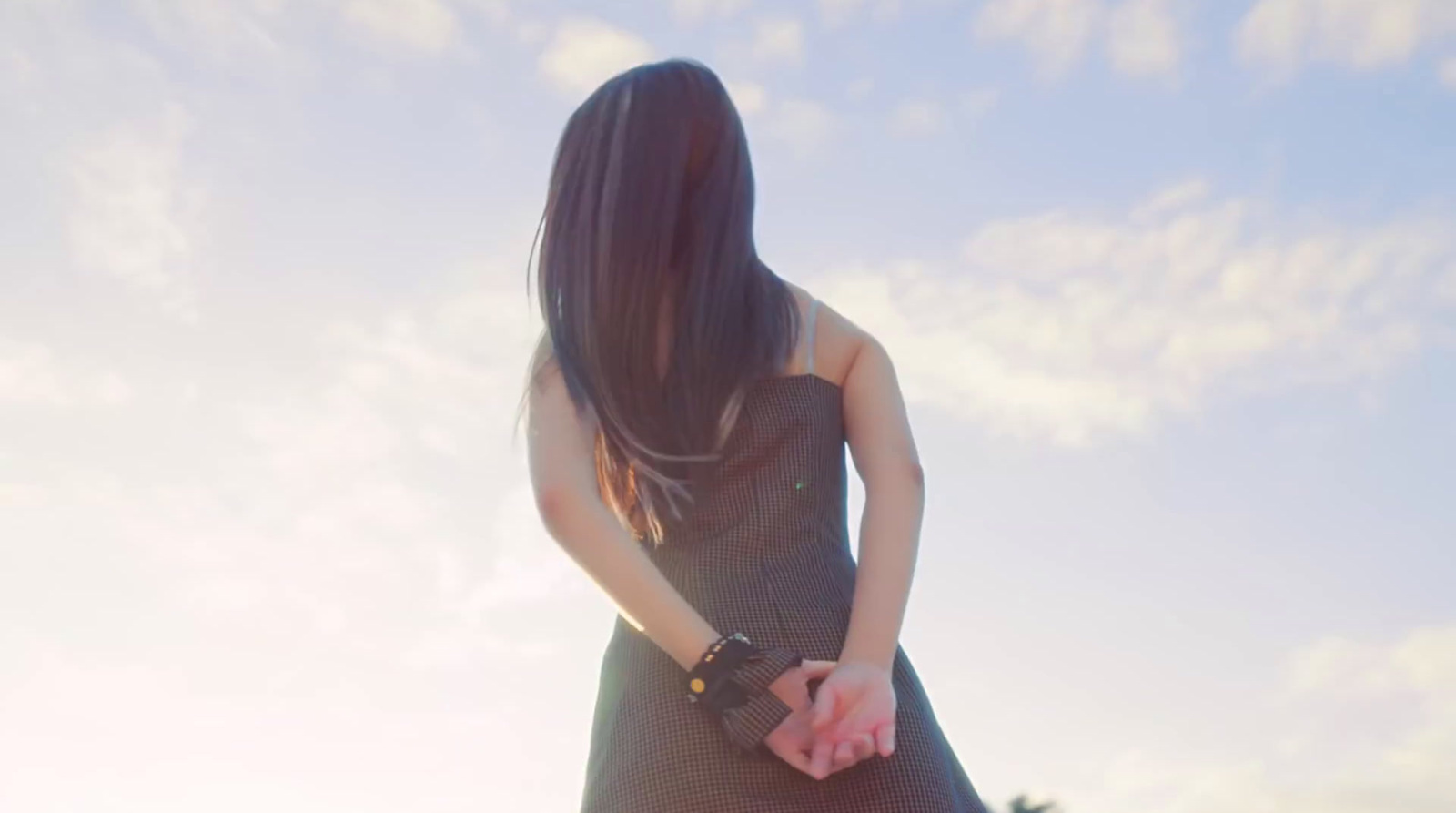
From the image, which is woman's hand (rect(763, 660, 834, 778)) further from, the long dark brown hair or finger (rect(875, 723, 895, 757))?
the long dark brown hair

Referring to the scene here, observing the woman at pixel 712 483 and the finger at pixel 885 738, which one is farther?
the woman at pixel 712 483

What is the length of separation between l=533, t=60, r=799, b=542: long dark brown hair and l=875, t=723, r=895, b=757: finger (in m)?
0.61

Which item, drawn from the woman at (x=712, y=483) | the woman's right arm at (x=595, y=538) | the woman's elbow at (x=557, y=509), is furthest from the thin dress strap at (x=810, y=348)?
the woman's elbow at (x=557, y=509)

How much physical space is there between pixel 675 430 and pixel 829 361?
0.39 m

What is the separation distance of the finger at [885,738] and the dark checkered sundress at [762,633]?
13 cm

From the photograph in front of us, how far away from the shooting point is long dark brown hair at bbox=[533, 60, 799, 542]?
9.85 feet

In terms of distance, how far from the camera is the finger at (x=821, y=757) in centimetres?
262

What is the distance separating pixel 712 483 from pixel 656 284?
0.41 m

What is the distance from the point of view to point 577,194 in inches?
125

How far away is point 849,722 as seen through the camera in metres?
2.62

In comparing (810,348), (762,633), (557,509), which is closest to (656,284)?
(810,348)

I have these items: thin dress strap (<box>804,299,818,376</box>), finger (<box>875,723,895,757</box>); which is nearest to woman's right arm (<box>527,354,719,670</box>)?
finger (<box>875,723,895,757</box>)

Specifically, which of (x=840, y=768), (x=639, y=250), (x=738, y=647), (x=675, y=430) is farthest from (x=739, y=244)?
(x=840, y=768)

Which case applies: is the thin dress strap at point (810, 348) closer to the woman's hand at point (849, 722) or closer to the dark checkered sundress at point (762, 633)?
the dark checkered sundress at point (762, 633)
